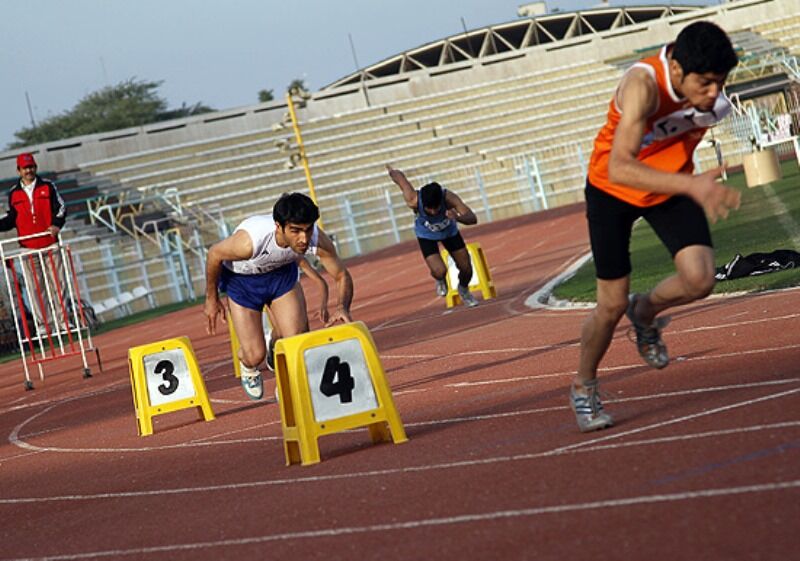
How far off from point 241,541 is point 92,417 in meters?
8.17

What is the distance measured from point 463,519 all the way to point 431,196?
1146 centimetres

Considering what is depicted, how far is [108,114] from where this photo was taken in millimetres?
88750

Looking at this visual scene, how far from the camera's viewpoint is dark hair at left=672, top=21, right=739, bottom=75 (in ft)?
20.6

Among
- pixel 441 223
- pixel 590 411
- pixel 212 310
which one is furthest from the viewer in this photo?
pixel 441 223

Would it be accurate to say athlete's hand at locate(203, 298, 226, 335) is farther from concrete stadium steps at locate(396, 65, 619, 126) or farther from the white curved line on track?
concrete stadium steps at locate(396, 65, 619, 126)

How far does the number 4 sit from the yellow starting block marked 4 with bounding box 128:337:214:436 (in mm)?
3778

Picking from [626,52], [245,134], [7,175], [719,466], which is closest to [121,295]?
[7,175]

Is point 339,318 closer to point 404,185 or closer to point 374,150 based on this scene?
point 404,185

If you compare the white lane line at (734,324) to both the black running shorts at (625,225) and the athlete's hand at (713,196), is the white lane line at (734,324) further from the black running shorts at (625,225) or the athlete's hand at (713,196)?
the athlete's hand at (713,196)

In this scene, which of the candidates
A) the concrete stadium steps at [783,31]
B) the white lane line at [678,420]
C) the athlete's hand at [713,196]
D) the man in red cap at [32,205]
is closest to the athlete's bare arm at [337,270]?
the white lane line at [678,420]

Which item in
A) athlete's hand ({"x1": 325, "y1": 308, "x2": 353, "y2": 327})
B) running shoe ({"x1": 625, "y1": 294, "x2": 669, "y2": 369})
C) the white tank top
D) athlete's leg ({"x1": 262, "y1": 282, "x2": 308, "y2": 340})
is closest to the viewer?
running shoe ({"x1": 625, "y1": 294, "x2": 669, "y2": 369})

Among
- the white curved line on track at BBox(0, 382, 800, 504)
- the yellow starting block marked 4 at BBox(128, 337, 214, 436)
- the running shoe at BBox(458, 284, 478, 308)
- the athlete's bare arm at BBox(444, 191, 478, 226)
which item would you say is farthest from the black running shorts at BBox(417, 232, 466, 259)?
the white curved line on track at BBox(0, 382, 800, 504)

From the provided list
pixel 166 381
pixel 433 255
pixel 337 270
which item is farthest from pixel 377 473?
pixel 433 255

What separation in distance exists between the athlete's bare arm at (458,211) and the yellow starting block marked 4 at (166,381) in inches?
207
